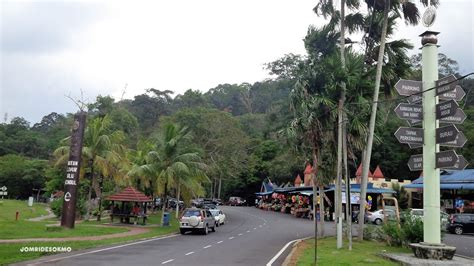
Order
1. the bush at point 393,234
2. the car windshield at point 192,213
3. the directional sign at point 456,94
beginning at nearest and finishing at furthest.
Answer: the directional sign at point 456,94 → the bush at point 393,234 → the car windshield at point 192,213

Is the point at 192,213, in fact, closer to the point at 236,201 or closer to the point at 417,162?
the point at 417,162

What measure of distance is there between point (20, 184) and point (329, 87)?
7135 cm

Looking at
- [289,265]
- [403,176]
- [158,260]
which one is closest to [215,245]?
[158,260]

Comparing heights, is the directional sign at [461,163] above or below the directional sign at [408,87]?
below

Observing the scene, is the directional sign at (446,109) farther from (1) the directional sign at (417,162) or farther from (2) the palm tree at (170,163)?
(2) the palm tree at (170,163)

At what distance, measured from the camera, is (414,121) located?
1617 cm

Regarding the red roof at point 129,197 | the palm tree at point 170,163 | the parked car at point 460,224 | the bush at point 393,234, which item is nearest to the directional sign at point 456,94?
the bush at point 393,234

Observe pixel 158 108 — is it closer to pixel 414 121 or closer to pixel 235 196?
pixel 235 196

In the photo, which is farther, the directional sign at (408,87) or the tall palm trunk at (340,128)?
the tall palm trunk at (340,128)

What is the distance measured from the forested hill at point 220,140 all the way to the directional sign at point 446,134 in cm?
1215

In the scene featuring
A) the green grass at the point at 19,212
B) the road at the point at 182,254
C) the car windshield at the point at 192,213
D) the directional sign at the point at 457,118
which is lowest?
the road at the point at 182,254

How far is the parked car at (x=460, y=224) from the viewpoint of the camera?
33.7m

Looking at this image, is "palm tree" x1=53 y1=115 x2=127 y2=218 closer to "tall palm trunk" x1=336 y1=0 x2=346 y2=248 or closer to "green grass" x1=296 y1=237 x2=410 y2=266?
"tall palm trunk" x1=336 y1=0 x2=346 y2=248

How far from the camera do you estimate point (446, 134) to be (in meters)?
15.3
